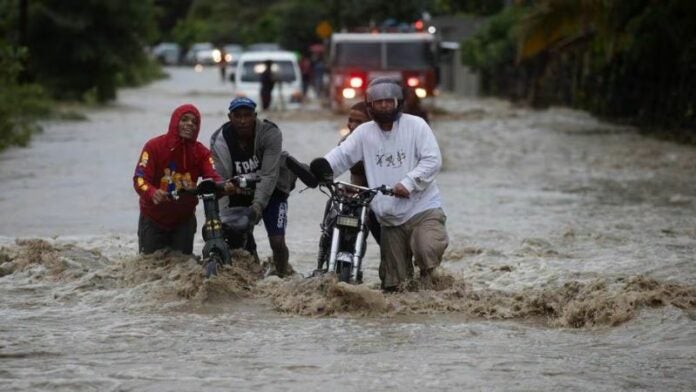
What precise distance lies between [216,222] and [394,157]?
4.30 ft

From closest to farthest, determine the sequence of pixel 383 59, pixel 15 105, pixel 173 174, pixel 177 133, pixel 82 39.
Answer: pixel 177 133, pixel 173 174, pixel 15 105, pixel 383 59, pixel 82 39

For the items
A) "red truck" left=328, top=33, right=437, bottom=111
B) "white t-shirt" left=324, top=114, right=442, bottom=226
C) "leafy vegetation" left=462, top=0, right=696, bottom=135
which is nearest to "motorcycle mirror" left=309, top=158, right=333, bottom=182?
"white t-shirt" left=324, top=114, right=442, bottom=226

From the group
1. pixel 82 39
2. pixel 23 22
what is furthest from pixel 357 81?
pixel 82 39

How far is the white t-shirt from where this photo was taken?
34.1 ft

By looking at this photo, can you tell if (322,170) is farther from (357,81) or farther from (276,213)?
(357,81)

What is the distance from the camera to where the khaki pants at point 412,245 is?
34.2 ft

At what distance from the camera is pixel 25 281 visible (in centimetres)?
1199

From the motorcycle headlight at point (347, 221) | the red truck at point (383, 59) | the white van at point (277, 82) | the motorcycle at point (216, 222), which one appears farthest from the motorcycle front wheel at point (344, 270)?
the white van at point (277, 82)

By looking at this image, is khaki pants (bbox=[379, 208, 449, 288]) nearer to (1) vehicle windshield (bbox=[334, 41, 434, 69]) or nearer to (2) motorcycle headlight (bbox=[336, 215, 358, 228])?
(2) motorcycle headlight (bbox=[336, 215, 358, 228])

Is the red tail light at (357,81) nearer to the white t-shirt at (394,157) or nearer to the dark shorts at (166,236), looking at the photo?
the dark shorts at (166,236)

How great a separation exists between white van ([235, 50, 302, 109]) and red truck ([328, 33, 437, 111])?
16.8 ft

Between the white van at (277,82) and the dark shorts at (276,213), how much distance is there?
28160 millimetres

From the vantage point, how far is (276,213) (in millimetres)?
11352

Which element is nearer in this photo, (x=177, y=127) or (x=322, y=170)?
(x=322, y=170)
